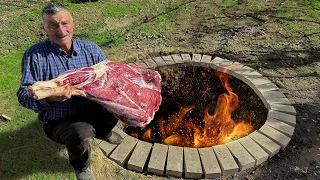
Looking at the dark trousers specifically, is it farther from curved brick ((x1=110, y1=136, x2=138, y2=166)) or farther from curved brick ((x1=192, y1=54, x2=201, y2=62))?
curved brick ((x1=192, y1=54, x2=201, y2=62))

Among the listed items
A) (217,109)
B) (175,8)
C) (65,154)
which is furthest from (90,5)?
(65,154)

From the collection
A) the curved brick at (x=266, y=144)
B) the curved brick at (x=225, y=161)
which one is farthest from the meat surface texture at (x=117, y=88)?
the curved brick at (x=266, y=144)

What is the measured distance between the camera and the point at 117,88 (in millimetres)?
2646

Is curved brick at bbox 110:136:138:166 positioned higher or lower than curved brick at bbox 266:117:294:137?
lower

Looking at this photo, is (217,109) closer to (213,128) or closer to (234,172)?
(213,128)

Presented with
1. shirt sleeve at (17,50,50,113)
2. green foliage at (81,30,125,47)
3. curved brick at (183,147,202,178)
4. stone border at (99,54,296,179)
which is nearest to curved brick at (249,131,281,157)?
stone border at (99,54,296,179)

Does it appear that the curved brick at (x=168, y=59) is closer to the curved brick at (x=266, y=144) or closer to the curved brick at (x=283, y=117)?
the curved brick at (x=283, y=117)

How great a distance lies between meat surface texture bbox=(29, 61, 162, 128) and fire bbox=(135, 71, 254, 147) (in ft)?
2.89

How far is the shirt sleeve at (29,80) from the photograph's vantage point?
2.40 m

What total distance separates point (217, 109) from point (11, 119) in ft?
8.33

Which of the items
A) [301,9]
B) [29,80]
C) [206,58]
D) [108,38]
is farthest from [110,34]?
[301,9]

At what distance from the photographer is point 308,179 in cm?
286

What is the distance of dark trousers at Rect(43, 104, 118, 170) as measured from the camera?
2461 millimetres

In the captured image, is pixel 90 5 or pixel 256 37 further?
pixel 90 5
